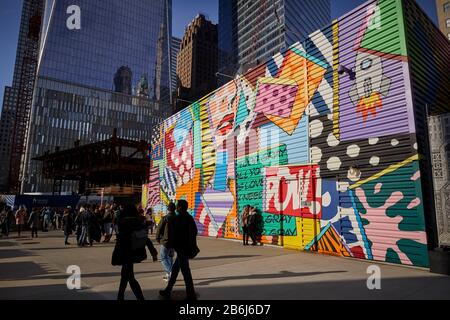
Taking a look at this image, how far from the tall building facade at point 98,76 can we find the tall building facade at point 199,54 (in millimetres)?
50727

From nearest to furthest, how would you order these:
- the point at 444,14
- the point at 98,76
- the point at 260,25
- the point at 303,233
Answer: the point at 303,233, the point at 444,14, the point at 98,76, the point at 260,25

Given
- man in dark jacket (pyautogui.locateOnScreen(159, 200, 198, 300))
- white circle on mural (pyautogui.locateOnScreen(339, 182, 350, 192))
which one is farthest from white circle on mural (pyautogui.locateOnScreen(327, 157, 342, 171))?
man in dark jacket (pyautogui.locateOnScreen(159, 200, 198, 300))

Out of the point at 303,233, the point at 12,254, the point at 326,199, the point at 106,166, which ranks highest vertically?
the point at 106,166

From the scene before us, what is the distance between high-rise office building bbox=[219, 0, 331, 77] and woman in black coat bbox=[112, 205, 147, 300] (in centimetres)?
9529

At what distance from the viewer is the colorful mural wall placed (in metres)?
8.36

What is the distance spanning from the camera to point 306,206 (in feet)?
35.4

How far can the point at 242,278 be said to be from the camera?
266 inches

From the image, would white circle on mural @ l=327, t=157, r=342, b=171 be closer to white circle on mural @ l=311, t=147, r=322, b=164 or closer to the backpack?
white circle on mural @ l=311, t=147, r=322, b=164

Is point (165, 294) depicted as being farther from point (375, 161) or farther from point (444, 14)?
point (444, 14)

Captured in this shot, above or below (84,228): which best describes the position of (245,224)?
above

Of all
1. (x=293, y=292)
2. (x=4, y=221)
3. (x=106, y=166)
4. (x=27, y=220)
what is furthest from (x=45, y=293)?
(x=106, y=166)

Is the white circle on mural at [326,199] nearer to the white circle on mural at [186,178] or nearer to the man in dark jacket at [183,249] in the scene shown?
the man in dark jacket at [183,249]

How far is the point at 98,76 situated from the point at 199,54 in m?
88.0
